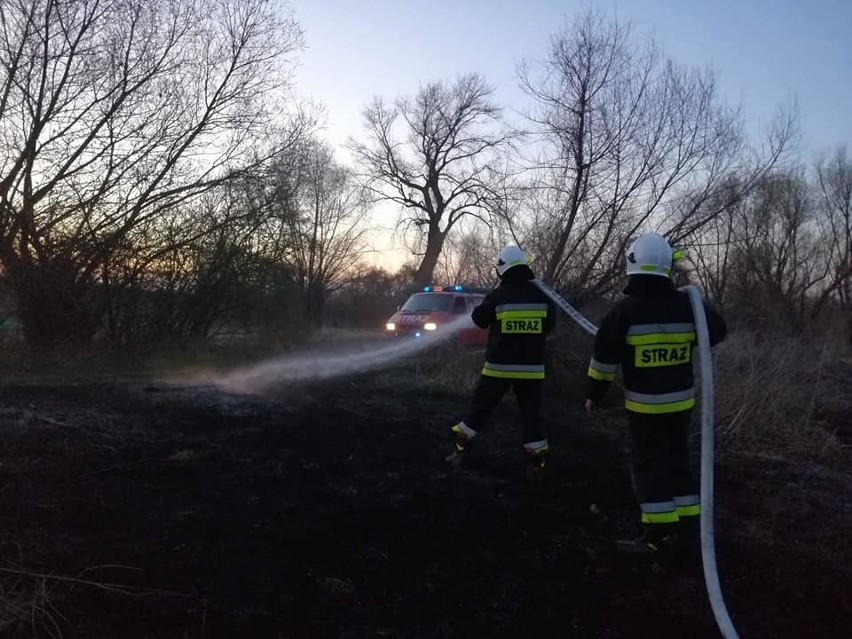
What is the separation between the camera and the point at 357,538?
12.8ft

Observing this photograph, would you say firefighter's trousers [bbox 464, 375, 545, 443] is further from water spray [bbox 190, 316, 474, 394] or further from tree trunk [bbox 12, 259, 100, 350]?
tree trunk [bbox 12, 259, 100, 350]

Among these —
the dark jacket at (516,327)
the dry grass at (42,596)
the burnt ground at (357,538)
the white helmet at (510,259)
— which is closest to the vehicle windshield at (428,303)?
the burnt ground at (357,538)

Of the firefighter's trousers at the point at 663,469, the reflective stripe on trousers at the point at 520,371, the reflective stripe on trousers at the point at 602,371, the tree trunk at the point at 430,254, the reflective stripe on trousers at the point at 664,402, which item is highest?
the tree trunk at the point at 430,254

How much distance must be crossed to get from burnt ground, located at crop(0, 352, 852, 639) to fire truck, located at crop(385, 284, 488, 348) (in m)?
7.02

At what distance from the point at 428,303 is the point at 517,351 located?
939 cm

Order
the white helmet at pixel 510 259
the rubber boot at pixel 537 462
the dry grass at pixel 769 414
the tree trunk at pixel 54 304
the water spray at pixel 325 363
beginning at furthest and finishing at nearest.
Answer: the tree trunk at pixel 54 304
the water spray at pixel 325 363
the dry grass at pixel 769 414
the white helmet at pixel 510 259
the rubber boot at pixel 537 462

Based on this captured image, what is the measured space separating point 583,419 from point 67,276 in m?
8.41

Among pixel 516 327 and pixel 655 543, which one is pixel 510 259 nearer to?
pixel 516 327

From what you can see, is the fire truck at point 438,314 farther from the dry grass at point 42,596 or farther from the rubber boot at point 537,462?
the dry grass at point 42,596

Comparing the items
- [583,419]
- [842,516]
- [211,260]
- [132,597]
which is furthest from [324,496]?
[211,260]

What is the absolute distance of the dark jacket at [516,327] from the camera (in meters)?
5.43

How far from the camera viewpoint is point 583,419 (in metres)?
8.20

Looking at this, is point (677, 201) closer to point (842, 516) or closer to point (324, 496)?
point (842, 516)

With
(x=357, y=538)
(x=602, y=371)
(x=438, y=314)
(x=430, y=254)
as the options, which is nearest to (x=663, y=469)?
(x=602, y=371)
